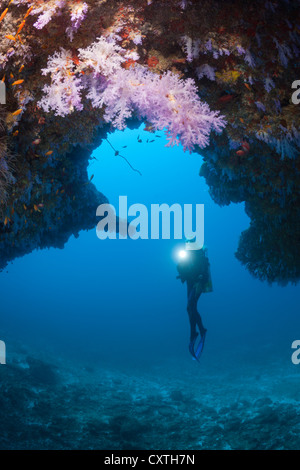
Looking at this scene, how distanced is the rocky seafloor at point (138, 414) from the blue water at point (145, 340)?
7 centimetres

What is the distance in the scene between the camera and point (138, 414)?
10.4 m

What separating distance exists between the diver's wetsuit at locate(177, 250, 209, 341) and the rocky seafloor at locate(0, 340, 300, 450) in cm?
371

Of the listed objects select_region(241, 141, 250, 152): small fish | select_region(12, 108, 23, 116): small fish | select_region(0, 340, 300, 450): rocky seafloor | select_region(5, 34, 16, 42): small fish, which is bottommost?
select_region(0, 340, 300, 450): rocky seafloor

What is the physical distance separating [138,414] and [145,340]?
3835 centimetres

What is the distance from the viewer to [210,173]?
735 centimetres

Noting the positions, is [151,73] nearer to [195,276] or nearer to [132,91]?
[132,91]

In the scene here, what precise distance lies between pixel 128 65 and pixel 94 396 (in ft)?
44.8

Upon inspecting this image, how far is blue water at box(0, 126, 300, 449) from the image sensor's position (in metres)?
8.84

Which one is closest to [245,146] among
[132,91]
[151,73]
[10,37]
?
[151,73]

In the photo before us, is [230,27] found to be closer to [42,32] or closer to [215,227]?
[42,32]

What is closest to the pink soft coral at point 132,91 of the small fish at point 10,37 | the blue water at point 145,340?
the small fish at point 10,37

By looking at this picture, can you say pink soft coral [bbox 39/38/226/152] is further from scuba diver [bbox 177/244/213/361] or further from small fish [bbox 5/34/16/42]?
scuba diver [bbox 177/244/213/361]

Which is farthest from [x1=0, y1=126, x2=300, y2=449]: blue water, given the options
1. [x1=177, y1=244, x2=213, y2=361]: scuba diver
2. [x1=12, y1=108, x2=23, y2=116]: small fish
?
[x1=12, y1=108, x2=23, y2=116]: small fish

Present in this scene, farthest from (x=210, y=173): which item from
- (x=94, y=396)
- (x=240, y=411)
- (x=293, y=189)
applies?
(x=94, y=396)
